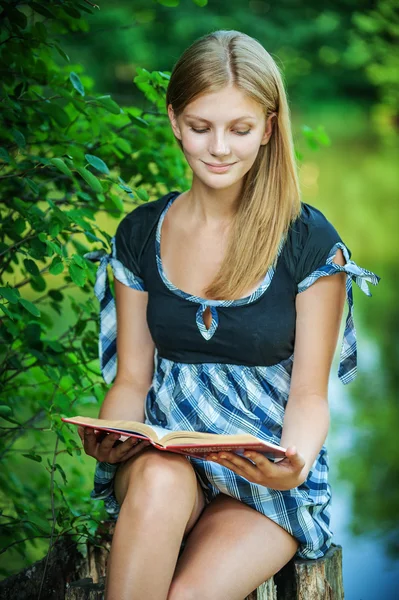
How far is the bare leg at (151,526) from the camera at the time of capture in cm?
157

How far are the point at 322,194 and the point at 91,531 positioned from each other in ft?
23.7

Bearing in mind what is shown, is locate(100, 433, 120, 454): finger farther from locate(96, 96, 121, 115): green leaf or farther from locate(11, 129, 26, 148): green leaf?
locate(96, 96, 121, 115): green leaf

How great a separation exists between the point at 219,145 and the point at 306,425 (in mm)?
555

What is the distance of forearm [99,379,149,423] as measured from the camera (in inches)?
77.2

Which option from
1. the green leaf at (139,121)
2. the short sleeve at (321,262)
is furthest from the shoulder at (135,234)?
the short sleeve at (321,262)

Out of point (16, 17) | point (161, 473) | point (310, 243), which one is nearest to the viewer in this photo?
point (161, 473)

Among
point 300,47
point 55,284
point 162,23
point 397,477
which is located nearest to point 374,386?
point 397,477

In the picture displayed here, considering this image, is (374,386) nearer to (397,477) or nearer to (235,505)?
(397,477)

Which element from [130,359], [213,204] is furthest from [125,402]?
[213,204]

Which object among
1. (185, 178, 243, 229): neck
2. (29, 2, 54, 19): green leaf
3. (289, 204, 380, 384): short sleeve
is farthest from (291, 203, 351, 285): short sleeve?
(29, 2, 54, 19): green leaf

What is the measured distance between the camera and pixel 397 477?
3580mm

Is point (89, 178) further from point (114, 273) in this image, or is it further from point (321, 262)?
point (321, 262)

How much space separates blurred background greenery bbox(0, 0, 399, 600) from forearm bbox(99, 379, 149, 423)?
1.00ft

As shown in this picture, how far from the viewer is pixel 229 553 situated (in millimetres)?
1658
